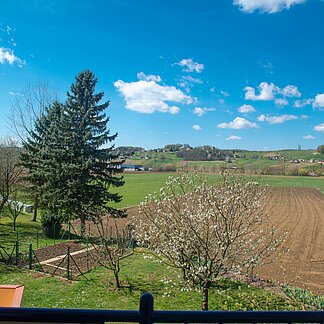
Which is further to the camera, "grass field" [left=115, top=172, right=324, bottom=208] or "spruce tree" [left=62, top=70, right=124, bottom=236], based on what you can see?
"grass field" [left=115, top=172, right=324, bottom=208]

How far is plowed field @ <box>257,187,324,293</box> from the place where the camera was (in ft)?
41.3

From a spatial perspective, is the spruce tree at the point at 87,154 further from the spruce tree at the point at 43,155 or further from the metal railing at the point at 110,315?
the metal railing at the point at 110,315

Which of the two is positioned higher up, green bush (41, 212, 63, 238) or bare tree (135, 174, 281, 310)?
Result: bare tree (135, 174, 281, 310)

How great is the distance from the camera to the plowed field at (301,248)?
41.3 ft

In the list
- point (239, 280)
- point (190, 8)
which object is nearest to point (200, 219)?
point (239, 280)

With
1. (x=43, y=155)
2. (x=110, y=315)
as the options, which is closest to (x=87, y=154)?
(x=43, y=155)

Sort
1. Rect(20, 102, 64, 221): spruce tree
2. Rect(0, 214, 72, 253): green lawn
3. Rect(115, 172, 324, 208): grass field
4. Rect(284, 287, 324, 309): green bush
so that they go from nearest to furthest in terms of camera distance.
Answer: Rect(284, 287, 324, 309): green bush < Rect(0, 214, 72, 253): green lawn < Rect(20, 102, 64, 221): spruce tree < Rect(115, 172, 324, 208): grass field

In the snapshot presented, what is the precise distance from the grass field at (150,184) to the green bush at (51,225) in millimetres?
13364

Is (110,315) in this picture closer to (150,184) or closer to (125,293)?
(125,293)

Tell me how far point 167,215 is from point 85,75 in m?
12.7

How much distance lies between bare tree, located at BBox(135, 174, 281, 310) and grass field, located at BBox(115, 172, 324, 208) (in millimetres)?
21605

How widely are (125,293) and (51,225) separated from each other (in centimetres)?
918

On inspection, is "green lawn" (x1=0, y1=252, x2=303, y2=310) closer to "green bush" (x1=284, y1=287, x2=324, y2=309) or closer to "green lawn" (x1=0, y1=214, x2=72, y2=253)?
"green bush" (x1=284, y1=287, x2=324, y2=309)

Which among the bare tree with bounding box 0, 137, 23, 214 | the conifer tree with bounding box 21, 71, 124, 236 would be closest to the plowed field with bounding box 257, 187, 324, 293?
the conifer tree with bounding box 21, 71, 124, 236
